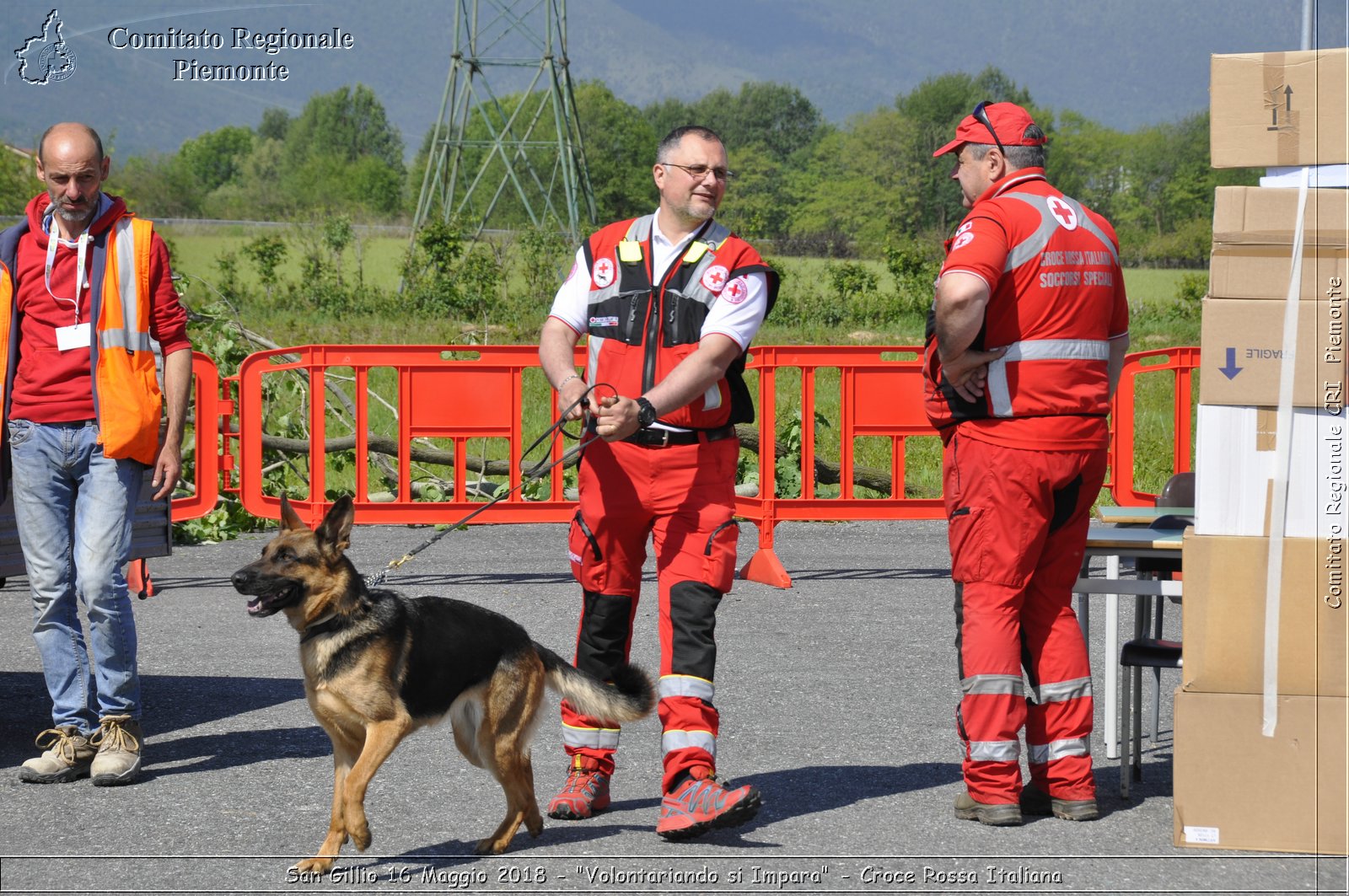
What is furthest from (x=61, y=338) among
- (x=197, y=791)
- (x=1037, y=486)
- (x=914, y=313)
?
(x=914, y=313)

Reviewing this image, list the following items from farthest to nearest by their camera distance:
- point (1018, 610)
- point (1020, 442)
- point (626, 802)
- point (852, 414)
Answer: point (852, 414)
point (626, 802)
point (1018, 610)
point (1020, 442)

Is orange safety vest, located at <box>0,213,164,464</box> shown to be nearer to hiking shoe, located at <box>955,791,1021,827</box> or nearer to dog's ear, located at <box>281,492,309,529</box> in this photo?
dog's ear, located at <box>281,492,309,529</box>

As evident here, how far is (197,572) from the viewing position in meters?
10.3

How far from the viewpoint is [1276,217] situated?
464 centimetres

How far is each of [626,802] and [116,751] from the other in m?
1.84

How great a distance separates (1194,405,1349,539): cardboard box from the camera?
4.67 meters

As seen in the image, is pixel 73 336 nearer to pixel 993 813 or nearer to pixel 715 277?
pixel 715 277

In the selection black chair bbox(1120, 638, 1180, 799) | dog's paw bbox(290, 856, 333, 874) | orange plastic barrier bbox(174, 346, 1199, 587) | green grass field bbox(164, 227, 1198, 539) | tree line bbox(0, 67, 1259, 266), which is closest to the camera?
dog's paw bbox(290, 856, 333, 874)

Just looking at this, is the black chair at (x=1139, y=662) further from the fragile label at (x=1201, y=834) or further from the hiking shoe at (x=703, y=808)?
the hiking shoe at (x=703, y=808)

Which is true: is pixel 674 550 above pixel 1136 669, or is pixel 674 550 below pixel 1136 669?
above

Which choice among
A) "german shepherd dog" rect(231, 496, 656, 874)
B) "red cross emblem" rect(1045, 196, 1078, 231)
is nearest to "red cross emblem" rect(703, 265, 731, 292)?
"red cross emblem" rect(1045, 196, 1078, 231)

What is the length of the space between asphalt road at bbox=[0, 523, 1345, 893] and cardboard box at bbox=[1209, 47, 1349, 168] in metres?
2.10

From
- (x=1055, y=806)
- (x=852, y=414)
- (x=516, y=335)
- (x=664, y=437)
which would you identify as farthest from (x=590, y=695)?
(x=516, y=335)
